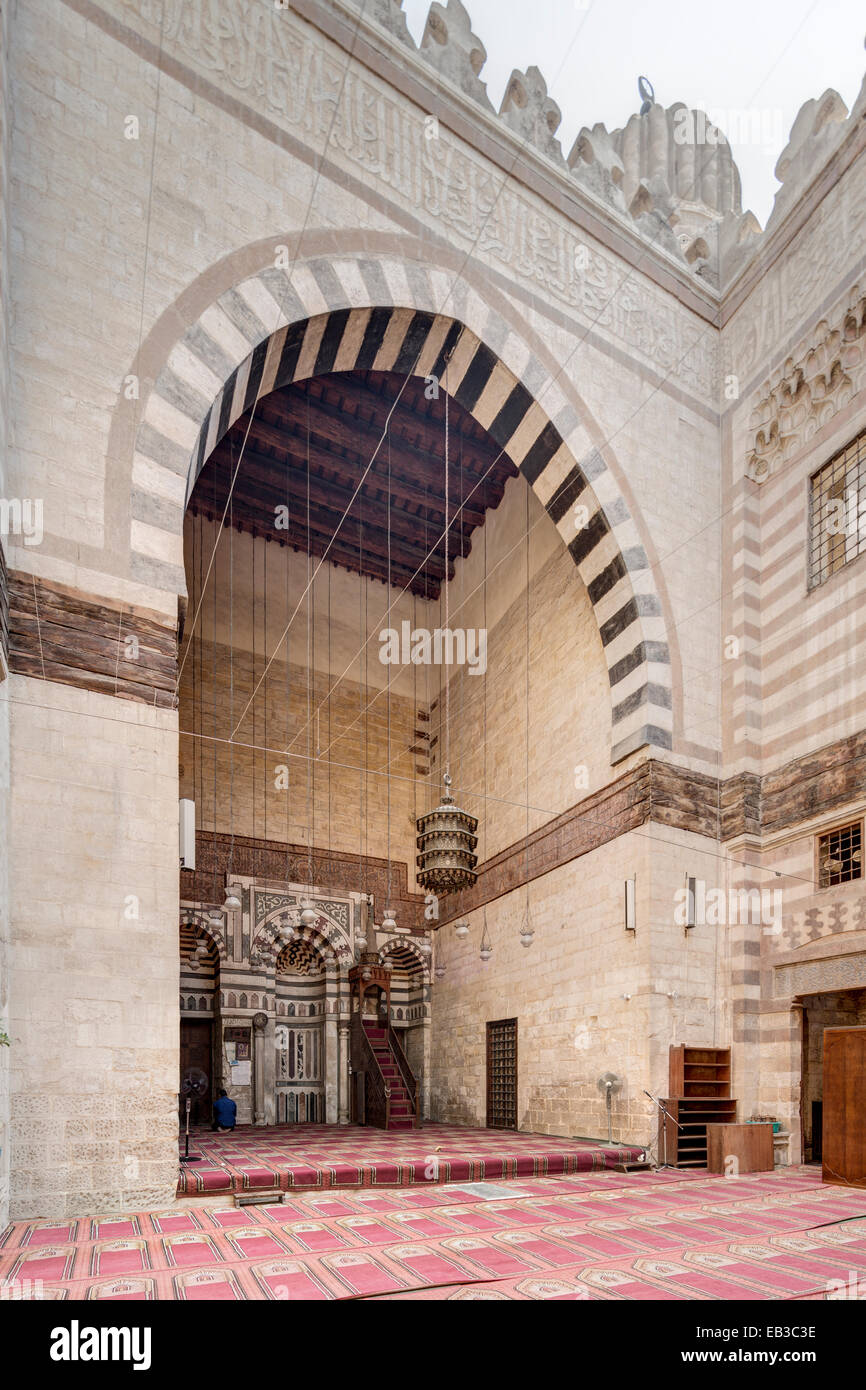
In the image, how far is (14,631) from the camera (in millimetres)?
5738

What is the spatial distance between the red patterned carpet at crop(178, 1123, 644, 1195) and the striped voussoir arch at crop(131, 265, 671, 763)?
364 centimetres

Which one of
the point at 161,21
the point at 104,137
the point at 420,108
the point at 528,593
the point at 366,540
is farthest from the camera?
the point at 366,540

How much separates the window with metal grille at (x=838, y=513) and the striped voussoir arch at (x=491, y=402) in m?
1.55

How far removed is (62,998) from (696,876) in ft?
18.7

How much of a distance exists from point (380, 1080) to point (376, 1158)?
367 cm

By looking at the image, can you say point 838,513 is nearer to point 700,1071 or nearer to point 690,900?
point 690,900

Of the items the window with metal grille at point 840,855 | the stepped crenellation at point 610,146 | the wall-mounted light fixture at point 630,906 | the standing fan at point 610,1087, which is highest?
the stepped crenellation at point 610,146

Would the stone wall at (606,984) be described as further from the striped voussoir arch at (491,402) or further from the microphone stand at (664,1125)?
the striped voussoir arch at (491,402)

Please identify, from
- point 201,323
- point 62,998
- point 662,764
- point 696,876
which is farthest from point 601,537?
point 62,998

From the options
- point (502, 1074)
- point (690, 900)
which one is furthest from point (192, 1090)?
point (690, 900)

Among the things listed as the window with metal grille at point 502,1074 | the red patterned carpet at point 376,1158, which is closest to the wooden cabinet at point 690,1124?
the red patterned carpet at point 376,1158

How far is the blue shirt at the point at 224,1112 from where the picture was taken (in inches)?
407

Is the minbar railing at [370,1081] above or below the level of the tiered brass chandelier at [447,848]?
below

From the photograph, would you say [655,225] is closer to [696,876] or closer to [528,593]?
[528,593]
